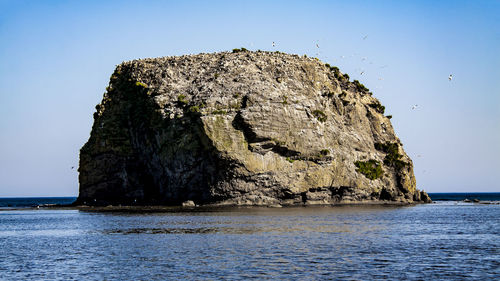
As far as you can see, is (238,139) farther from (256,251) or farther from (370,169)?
(256,251)

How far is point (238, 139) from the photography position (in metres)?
98.7

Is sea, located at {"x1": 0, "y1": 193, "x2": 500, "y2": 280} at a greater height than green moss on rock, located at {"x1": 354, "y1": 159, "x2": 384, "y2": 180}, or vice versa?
green moss on rock, located at {"x1": 354, "y1": 159, "x2": 384, "y2": 180}

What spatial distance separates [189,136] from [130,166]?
1864 cm

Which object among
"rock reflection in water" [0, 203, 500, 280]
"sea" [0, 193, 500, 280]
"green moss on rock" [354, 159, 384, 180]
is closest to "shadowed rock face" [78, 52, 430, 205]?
"green moss on rock" [354, 159, 384, 180]

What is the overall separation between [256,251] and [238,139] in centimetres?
5818

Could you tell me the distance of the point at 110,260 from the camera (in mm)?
38656

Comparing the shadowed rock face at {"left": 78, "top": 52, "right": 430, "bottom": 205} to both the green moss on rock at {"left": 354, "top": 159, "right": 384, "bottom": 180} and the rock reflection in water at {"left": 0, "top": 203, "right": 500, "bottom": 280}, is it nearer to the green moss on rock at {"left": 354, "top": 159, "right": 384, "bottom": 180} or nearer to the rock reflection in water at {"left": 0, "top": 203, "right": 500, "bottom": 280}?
the green moss on rock at {"left": 354, "top": 159, "right": 384, "bottom": 180}

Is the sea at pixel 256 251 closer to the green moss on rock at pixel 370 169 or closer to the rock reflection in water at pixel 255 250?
the rock reflection in water at pixel 255 250

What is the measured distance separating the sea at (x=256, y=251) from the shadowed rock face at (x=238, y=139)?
3342cm

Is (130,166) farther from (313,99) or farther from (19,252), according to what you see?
(19,252)

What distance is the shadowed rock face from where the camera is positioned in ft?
326

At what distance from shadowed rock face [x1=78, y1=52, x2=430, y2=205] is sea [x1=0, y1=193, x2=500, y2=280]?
110ft

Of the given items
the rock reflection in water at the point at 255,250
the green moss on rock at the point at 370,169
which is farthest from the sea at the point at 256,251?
the green moss on rock at the point at 370,169

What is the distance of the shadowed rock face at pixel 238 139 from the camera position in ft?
326
